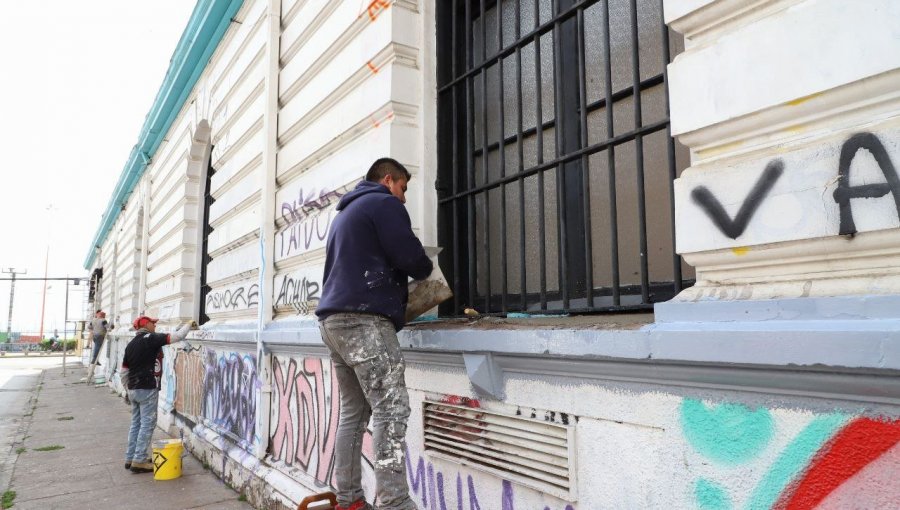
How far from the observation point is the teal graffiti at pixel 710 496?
1722mm

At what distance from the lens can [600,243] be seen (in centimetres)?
287

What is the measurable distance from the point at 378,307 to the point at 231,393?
3800 mm

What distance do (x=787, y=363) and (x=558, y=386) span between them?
947 millimetres

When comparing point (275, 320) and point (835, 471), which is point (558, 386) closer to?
point (835, 471)

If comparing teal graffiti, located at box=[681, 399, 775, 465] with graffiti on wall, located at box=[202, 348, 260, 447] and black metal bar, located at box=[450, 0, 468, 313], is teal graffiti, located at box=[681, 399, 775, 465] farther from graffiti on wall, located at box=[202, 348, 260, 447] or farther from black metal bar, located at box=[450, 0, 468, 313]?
graffiti on wall, located at box=[202, 348, 260, 447]

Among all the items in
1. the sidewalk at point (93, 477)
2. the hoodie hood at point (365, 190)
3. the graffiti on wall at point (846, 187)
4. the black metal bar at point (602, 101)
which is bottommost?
the sidewalk at point (93, 477)

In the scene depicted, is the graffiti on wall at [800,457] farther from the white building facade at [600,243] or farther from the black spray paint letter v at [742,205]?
the black spray paint letter v at [742,205]

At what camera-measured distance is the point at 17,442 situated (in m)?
7.69

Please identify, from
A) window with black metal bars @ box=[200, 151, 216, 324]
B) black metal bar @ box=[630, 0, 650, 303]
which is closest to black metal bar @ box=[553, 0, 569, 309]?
black metal bar @ box=[630, 0, 650, 303]

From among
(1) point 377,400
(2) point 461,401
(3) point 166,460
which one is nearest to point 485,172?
(2) point 461,401

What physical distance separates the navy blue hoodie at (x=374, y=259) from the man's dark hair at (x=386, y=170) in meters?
0.18

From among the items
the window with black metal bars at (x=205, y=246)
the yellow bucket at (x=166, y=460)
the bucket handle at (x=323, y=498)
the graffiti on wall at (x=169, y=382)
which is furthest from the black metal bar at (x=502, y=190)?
the graffiti on wall at (x=169, y=382)

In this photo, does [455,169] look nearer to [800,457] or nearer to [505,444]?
[505,444]

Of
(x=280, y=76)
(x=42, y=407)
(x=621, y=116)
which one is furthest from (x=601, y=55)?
(x=42, y=407)
